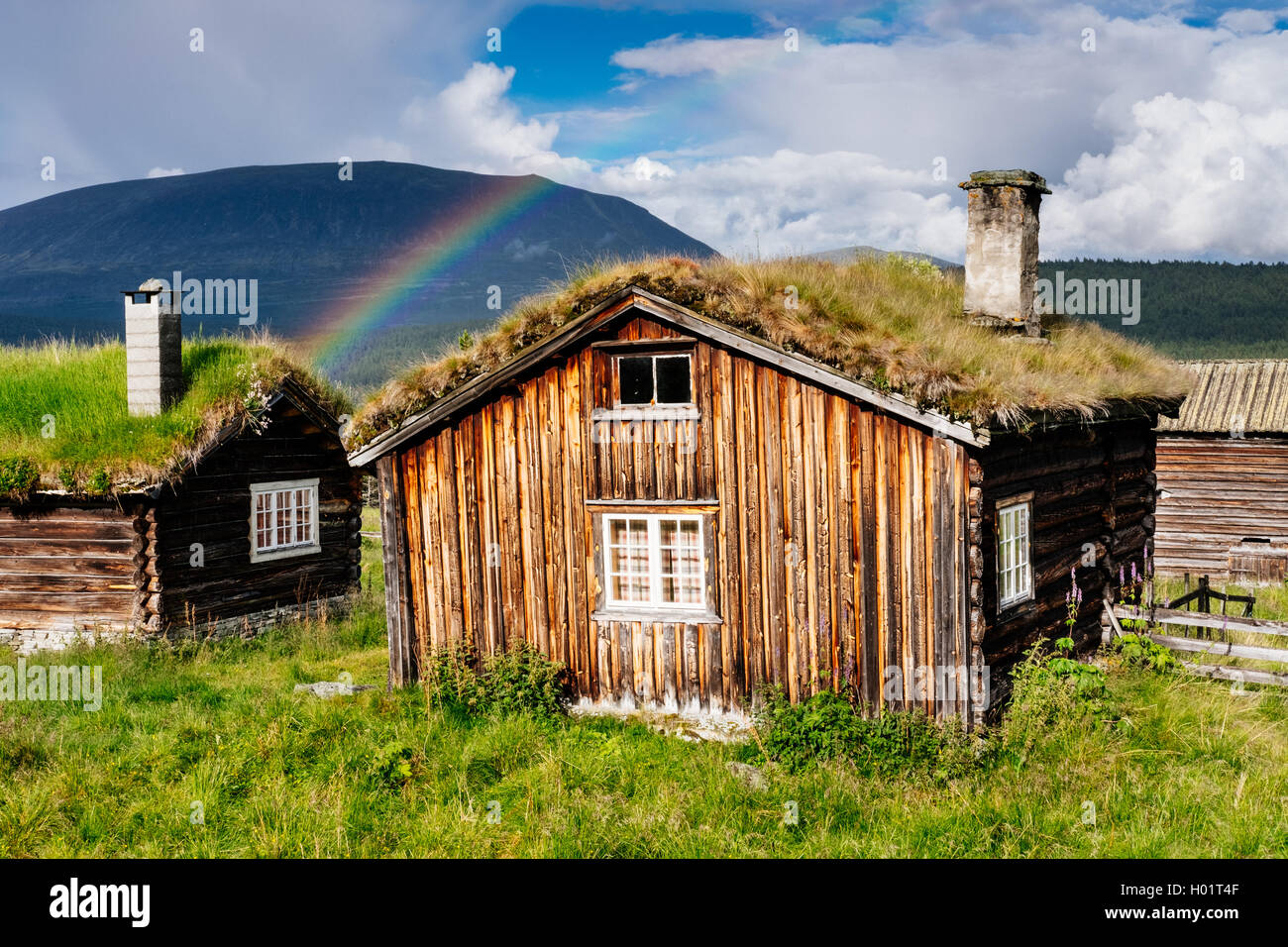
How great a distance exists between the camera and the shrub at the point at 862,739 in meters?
9.11

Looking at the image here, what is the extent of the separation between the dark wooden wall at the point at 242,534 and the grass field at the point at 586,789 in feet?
15.3

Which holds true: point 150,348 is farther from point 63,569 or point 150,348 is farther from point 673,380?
point 673,380

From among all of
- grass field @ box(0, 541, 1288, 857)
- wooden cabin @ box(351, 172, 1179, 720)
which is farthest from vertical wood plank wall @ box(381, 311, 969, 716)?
grass field @ box(0, 541, 1288, 857)

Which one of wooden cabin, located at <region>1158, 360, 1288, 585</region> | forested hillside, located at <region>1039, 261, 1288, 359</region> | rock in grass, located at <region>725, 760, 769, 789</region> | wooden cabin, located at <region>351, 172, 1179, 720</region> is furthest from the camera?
forested hillside, located at <region>1039, 261, 1288, 359</region>

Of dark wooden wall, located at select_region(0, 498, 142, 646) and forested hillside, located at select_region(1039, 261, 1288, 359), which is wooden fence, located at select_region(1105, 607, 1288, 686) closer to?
dark wooden wall, located at select_region(0, 498, 142, 646)

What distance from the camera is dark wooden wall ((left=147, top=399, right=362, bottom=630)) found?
1566 cm

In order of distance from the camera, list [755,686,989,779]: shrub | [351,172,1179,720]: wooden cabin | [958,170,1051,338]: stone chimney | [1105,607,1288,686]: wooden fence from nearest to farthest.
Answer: [755,686,989,779]: shrub → [351,172,1179,720]: wooden cabin → [1105,607,1288,686]: wooden fence → [958,170,1051,338]: stone chimney

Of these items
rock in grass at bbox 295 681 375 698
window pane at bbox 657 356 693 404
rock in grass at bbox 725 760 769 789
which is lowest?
rock in grass at bbox 725 760 769 789

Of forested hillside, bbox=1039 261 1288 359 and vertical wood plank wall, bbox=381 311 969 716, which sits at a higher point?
forested hillside, bbox=1039 261 1288 359

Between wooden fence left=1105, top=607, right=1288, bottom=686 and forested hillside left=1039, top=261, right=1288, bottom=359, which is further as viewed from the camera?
forested hillside left=1039, top=261, right=1288, bottom=359

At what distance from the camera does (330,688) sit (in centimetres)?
1266

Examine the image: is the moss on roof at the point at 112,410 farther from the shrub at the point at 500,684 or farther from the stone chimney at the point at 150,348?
the shrub at the point at 500,684

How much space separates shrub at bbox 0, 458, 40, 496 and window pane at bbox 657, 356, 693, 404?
416 inches

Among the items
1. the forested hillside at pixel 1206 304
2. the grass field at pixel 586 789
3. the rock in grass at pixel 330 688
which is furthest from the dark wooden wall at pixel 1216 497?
the forested hillside at pixel 1206 304
